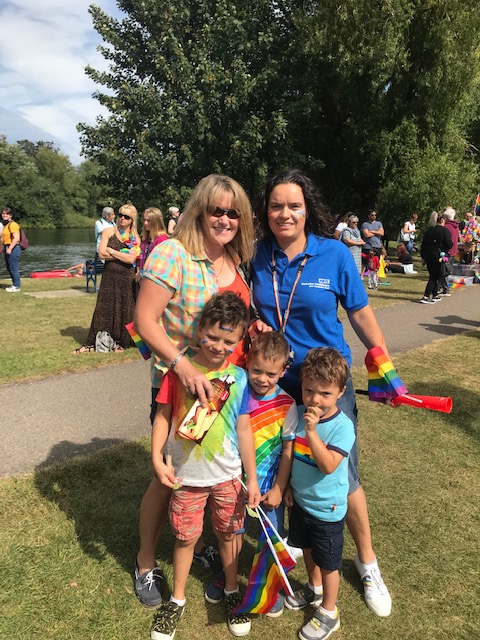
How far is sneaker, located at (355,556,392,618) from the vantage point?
243 centimetres

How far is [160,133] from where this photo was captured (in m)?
17.1

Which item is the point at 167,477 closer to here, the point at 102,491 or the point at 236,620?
the point at 236,620

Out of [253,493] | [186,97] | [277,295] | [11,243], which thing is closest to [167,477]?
[253,493]

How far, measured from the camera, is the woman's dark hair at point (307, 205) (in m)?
2.31

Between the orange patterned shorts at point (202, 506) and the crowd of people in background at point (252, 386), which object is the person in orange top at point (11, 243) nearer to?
the crowd of people in background at point (252, 386)

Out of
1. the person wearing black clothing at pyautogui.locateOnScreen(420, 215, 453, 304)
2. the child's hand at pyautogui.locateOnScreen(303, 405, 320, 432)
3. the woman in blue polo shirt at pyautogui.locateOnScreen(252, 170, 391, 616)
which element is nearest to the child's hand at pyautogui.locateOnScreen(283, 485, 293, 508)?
the woman in blue polo shirt at pyautogui.locateOnScreen(252, 170, 391, 616)

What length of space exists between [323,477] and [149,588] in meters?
1.06

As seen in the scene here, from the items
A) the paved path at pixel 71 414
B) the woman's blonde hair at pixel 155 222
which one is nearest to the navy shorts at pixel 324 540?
the paved path at pixel 71 414

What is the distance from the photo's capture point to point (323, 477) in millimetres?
2207

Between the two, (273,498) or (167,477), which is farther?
(273,498)

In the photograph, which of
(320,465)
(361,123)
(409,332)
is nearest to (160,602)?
(320,465)

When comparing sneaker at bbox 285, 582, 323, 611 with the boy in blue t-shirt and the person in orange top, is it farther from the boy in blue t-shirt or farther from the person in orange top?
the person in orange top

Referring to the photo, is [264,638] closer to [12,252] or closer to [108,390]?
[108,390]

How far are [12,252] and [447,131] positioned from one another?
1491cm
